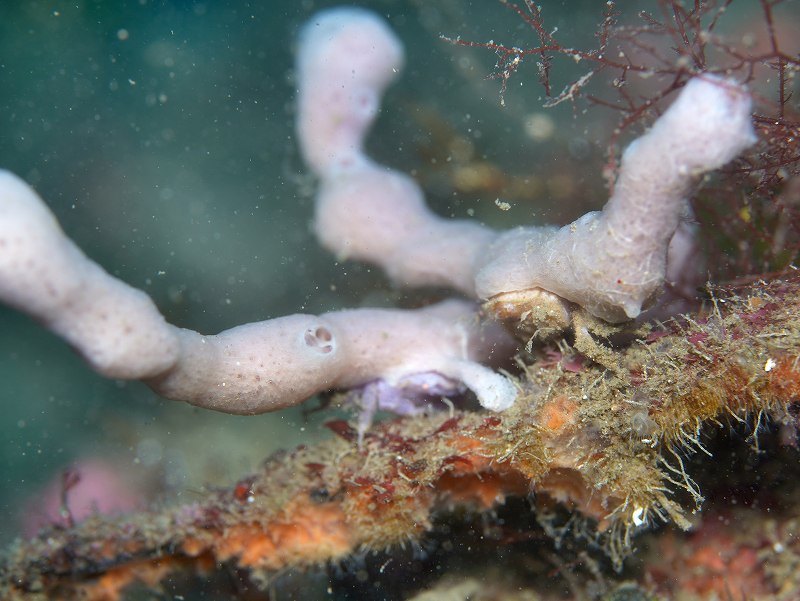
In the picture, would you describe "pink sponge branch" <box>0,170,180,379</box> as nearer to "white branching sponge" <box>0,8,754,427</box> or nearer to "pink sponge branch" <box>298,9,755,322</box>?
"white branching sponge" <box>0,8,754,427</box>

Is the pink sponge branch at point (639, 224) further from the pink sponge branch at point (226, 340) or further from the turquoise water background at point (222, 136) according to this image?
the turquoise water background at point (222, 136)

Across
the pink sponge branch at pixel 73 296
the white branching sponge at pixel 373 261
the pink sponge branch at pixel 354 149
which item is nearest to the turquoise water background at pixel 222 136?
the pink sponge branch at pixel 354 149

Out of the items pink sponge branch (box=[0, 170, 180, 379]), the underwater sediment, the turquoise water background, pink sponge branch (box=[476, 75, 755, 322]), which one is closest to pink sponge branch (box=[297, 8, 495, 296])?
the turquoise water background

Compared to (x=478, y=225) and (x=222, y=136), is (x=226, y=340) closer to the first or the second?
(x=478, y=225)

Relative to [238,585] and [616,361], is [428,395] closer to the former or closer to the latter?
[616,361]

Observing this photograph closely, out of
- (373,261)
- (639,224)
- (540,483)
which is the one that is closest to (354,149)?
(373,261)
